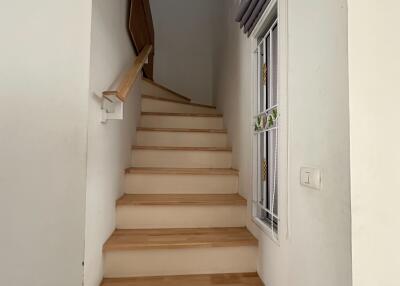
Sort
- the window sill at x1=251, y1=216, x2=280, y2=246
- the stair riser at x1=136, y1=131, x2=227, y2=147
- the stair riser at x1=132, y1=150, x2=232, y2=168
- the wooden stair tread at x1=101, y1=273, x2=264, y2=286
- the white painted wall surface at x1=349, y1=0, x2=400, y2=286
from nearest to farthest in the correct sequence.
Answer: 1. the white painted wall surface at x1=349, y1=0, x2=400, y2=286
2. the window sill at x1=251, y1=216, x2=280, y2=246
3. the wooden stair tread at x1=101, y1=273, x2=264, y2=286
4. the stair riser at x1=132, y1=150, x2=232, y2=168
5. the stair riser at x1=136, y1=131, x2=227, y2=147

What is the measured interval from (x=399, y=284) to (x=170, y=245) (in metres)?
1.09

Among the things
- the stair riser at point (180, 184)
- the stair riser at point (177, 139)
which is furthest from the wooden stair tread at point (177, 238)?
the stair riser at point (177, 139)

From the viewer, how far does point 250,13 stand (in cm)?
172

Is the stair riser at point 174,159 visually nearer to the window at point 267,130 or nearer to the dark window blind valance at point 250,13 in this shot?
the window at point 267,130

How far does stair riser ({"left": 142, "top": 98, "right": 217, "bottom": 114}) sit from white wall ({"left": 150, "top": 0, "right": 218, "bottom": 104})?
71 cm

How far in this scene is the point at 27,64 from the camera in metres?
1.10

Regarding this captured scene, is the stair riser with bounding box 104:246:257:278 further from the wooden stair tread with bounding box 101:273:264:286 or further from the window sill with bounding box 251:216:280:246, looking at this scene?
the window sill with bounding box 251:216:280:246

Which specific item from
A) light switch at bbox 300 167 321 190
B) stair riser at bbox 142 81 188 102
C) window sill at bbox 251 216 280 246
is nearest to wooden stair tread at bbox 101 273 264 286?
window sill at bbox 251 216 280 246

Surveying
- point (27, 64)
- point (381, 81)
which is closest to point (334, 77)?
point (381, 81)

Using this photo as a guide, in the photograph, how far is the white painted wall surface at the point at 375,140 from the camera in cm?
80

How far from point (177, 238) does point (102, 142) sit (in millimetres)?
764

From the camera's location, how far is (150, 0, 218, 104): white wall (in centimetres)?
397

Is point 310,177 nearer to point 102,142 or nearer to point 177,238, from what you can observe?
point 177,238

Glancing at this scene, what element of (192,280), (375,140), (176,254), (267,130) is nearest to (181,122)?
(267,130)
